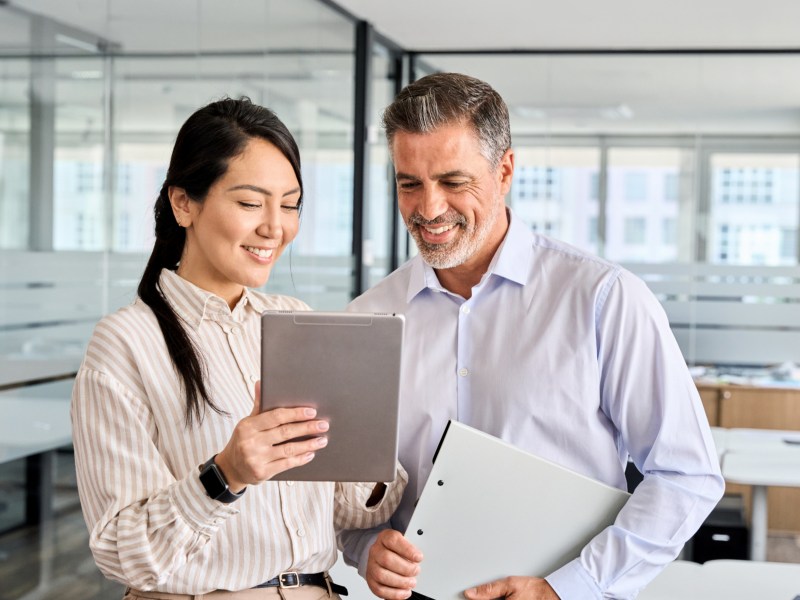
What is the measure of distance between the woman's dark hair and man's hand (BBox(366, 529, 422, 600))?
1.26 feet

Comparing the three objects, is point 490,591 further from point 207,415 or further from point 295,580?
point 207,415

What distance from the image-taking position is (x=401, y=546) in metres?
1.73

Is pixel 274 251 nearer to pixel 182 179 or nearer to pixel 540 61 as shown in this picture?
pixel 182 179

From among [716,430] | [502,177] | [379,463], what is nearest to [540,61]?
[716,430]

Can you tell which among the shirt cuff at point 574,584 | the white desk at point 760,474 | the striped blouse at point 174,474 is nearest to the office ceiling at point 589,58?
the white desk at point 760,474

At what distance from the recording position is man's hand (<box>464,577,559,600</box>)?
1.72 meters

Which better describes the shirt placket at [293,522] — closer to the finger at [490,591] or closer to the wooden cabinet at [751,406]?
the finger at [490,591]

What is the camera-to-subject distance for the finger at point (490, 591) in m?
1.73

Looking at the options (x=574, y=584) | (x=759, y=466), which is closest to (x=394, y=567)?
(x=574, y=584)

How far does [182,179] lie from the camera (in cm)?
169

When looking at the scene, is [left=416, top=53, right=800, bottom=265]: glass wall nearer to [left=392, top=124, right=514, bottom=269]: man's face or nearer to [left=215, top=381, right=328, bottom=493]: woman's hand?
[left=392, top=124, right=514, bottom=269]: man's face

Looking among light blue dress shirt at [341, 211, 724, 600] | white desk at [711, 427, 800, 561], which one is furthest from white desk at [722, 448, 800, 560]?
light blue dress shirt at [341, 211, 724, 600]

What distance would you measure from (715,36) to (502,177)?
17.2 feet

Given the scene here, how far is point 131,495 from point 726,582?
1704 millimetres
